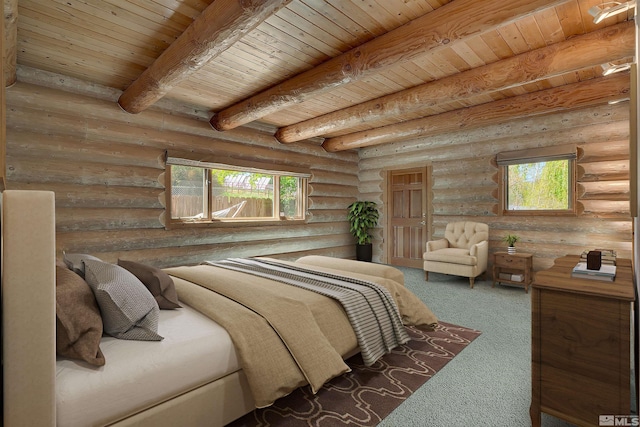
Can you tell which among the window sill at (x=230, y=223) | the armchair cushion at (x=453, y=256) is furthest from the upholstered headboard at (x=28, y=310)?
the armchair cushion at (x=453, y=256)

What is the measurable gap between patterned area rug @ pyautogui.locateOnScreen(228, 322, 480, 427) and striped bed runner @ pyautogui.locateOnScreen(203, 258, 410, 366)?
6.2 inches

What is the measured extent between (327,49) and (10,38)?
252cm

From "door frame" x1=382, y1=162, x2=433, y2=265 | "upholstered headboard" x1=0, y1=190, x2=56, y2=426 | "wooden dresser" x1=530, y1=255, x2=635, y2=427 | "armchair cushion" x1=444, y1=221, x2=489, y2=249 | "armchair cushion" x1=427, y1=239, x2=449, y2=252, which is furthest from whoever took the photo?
"door frame" x1=382, y1=162, x2=433, y2=265

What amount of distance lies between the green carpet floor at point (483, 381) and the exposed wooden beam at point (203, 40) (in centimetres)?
259

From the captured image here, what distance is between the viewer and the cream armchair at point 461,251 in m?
4.71

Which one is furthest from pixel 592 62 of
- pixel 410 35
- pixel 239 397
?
pixel 239 397

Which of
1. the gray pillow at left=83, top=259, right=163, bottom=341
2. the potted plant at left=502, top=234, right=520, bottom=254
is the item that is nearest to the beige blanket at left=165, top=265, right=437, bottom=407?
the gray pillow at left=83, top=259, right=163, bottom=341

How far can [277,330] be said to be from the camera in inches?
71.1

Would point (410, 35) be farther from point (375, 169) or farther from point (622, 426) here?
point (375, 169)

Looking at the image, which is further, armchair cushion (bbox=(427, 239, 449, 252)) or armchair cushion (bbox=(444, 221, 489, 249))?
armchair cushion (bbox=(427, 239, 449, 252))

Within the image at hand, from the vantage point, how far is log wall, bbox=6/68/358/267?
331 cm

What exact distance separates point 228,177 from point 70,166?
2.02 meters

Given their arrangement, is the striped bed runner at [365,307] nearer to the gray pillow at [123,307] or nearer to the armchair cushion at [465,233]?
the gray pillow at [123,307]

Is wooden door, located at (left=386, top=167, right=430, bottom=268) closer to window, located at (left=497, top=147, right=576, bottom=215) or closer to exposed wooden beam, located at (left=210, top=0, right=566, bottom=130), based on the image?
window, located at (left=497, top=147, right=576, bottom=215)
